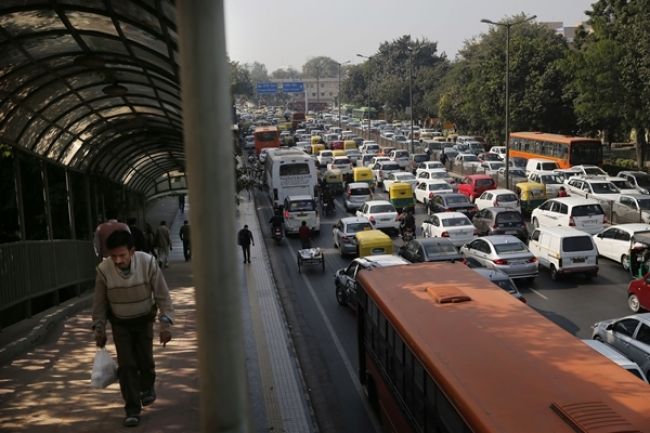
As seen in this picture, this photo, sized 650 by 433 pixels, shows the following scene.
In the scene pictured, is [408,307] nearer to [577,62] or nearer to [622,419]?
[622,419]

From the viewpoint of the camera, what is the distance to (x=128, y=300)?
Result: 6.67 metres

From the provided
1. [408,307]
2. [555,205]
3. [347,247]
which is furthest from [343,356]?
[555,205]

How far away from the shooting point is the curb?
421 inches

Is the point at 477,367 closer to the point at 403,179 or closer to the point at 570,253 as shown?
the point at 570,253

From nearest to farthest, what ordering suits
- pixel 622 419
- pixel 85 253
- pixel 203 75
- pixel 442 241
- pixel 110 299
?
pixel 203 75
pixel 622 419
pixel 110 299
pixel 85 253
pixel 442 241

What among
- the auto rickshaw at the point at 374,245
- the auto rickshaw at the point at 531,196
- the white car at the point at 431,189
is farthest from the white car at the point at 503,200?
the auto rickshaw at the point at 374,245

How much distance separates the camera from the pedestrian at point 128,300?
21.5 feet

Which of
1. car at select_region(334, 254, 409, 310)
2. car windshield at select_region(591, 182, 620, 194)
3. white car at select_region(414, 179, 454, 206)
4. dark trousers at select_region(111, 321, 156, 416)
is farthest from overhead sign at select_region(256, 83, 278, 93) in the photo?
dark trousers at select_region(111, 321, 156, 416)

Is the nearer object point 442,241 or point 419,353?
point 419,353

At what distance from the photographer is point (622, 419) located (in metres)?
5.77

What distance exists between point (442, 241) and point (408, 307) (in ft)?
39.9

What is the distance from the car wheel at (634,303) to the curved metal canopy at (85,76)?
11.6 metres

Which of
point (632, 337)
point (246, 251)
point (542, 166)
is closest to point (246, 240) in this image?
point (246, 251)

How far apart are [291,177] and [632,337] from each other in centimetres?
2541
